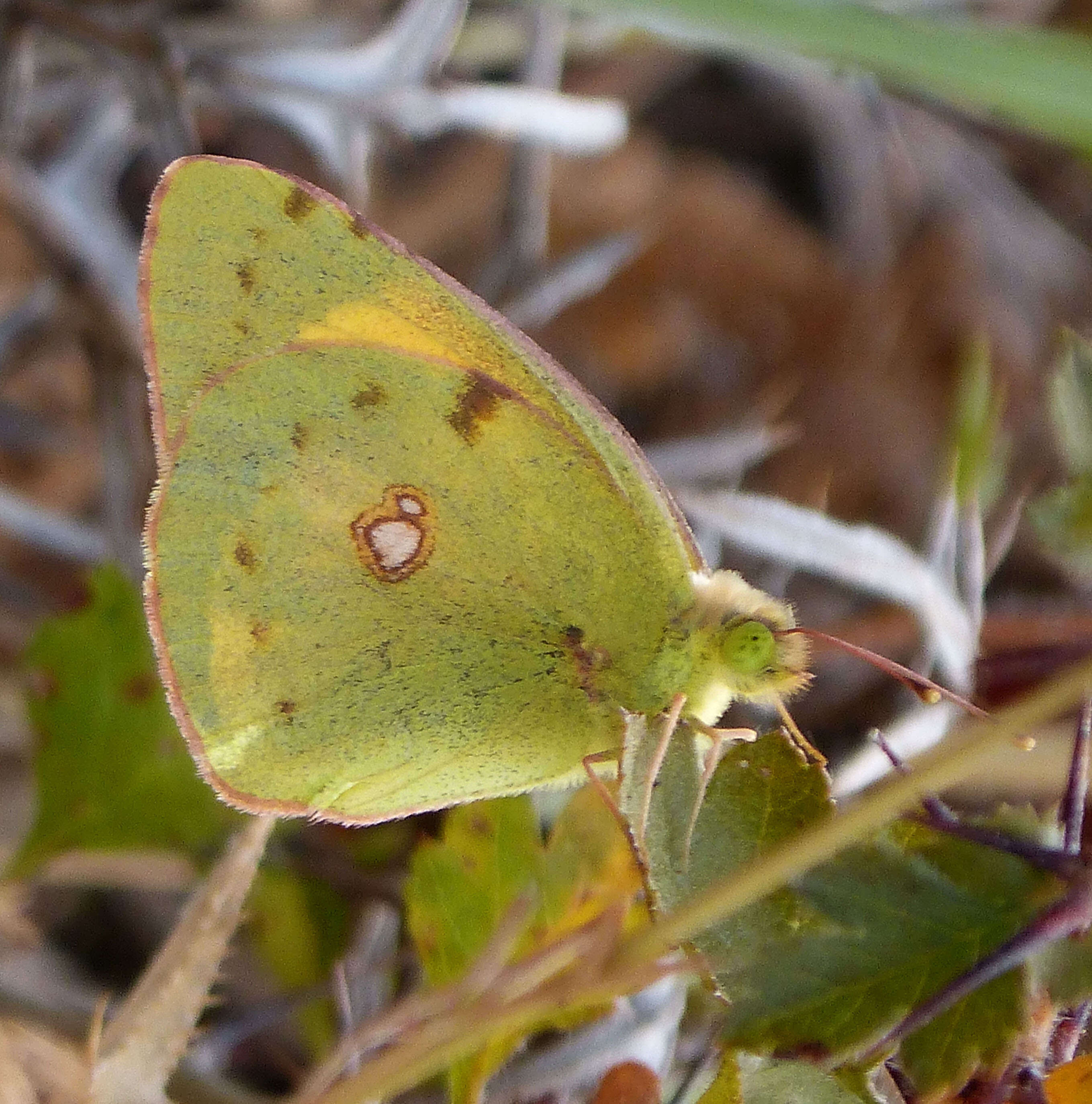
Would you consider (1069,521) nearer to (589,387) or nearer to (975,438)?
(975,438)

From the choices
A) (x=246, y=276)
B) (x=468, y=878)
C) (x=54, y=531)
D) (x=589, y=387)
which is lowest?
Answer: (x=589, y=387)

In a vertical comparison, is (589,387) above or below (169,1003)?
below

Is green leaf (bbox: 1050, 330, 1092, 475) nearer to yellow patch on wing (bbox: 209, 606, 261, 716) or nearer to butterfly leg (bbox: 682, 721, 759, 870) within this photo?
butterfly leg (bbox: 682, 721, 759, 870)

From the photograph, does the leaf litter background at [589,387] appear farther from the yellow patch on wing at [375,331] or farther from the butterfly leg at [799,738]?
the yellow patch on wing at [375,331]

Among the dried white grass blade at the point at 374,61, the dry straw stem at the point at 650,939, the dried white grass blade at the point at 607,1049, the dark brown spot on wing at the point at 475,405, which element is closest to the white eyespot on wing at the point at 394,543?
the dark brown spot on wing at the point at 475,405

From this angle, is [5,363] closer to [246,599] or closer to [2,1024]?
[246,599]

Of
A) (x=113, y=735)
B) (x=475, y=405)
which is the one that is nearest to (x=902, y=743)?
(x=475, y=405)

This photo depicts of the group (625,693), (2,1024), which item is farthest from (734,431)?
(2,1024)

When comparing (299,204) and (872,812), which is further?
(299,204)
